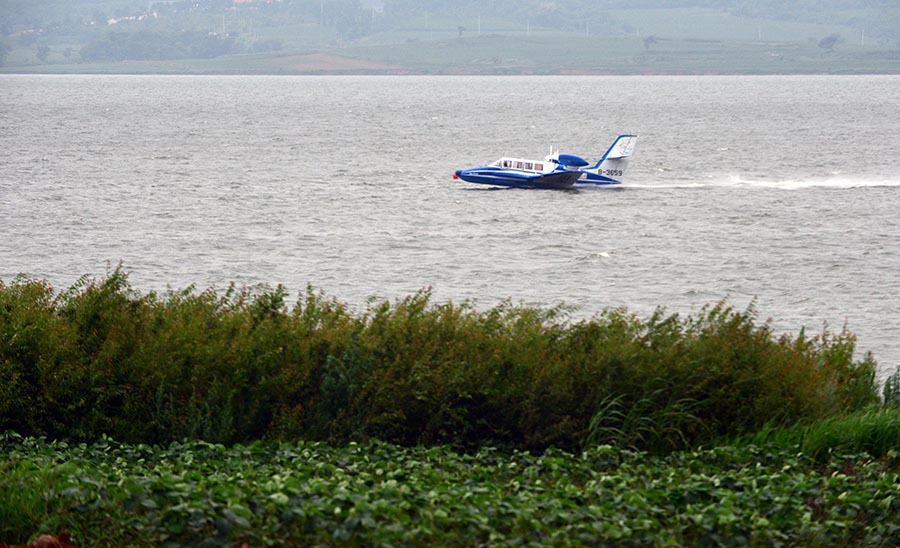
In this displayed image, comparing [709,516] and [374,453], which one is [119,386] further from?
[709,516]

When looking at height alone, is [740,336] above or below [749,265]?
above

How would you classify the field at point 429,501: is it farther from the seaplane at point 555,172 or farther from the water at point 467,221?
the seaplane at point 555,172

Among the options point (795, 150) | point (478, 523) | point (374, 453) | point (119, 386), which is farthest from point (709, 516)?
point (795, 150)

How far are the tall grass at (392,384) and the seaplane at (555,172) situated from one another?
57.2 metres

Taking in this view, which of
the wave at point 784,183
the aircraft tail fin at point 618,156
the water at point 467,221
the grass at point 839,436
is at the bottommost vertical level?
the water at point 467,221

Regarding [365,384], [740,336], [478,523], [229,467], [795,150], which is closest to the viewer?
[478,523]

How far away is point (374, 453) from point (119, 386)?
11.9 feet

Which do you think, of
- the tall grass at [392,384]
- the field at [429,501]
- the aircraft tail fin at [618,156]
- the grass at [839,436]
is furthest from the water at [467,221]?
the field at [429,501]

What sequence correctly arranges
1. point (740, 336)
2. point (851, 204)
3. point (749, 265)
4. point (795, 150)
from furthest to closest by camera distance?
point (795, 150)
point (851, 204)
point (749, 265)
point (740, 336)

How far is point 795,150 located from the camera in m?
106

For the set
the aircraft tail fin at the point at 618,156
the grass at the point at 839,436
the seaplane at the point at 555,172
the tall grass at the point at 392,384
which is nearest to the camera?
the grass at the point at 839,436

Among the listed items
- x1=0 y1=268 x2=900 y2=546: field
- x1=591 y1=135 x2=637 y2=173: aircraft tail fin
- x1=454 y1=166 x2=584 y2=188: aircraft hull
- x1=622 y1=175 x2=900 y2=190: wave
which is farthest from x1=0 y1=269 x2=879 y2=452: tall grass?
x1=622 y1=175 x2=900 y2=190: wave

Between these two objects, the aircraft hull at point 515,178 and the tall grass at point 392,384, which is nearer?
the tall grass at point 392,384

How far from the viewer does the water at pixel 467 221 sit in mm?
39938
